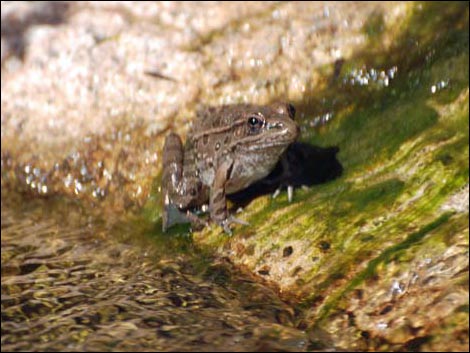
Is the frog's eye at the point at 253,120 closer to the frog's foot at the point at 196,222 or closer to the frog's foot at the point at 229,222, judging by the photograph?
the frog's foot at the point at 229,222

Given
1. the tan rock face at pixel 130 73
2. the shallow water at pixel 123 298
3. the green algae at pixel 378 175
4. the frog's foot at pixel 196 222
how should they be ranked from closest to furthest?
the shallow water at pixel 123 298 → the green algae at pixel 378 175 → the frog's foot at pixel 196 222 → the tan rock face at pixel 130 73

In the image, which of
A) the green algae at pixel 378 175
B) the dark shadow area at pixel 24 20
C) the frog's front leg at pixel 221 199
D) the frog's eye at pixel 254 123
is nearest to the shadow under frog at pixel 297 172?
the green algae at pixel 378 175

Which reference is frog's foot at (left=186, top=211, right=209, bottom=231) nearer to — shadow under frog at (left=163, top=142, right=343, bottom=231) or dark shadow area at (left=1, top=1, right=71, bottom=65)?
shadow under frog at (left=163, top=142, right=343, bottom=231)

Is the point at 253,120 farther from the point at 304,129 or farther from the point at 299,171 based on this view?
the point at 304,129

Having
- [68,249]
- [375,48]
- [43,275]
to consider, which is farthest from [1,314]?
[375,48]

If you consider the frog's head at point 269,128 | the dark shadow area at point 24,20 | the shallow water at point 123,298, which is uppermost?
the dark shadow area at point 24,20

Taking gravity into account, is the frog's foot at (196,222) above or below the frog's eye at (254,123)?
below

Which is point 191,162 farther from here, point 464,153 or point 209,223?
point 464,153

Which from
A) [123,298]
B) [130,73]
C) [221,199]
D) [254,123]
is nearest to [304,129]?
[254,123]
